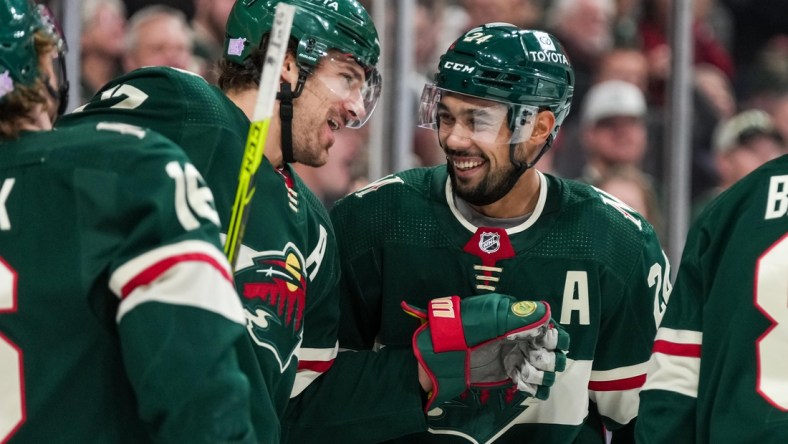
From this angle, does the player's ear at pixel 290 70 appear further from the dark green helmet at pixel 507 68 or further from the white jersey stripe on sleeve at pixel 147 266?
the white jersey stripe on sleeve at pixel 147 266

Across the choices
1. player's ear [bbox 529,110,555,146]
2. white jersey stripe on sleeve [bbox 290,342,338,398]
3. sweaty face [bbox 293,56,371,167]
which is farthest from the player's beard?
white jersey stripe on sleeve [bbox 290,342,338,398]

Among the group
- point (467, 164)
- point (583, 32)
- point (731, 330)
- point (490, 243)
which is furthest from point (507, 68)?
point (583, 32)

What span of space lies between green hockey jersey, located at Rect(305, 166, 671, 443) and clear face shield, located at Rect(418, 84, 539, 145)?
14cm

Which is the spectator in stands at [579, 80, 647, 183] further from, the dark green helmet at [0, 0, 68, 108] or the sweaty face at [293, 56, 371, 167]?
the dark green helmet at [0, 0, 68, 108]

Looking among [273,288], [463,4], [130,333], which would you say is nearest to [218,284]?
[130,333]

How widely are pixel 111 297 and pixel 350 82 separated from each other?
1.03m

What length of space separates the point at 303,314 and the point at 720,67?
3414 mm

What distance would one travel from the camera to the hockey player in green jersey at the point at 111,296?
5.05ft

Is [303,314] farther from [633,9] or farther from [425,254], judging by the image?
[633,9]

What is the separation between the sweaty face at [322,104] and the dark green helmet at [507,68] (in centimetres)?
28

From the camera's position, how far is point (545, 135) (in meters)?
2.83

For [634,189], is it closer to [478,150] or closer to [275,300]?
[478,150]

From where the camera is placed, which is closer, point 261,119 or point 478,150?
point 261,119

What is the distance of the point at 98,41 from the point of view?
402 centimetres
